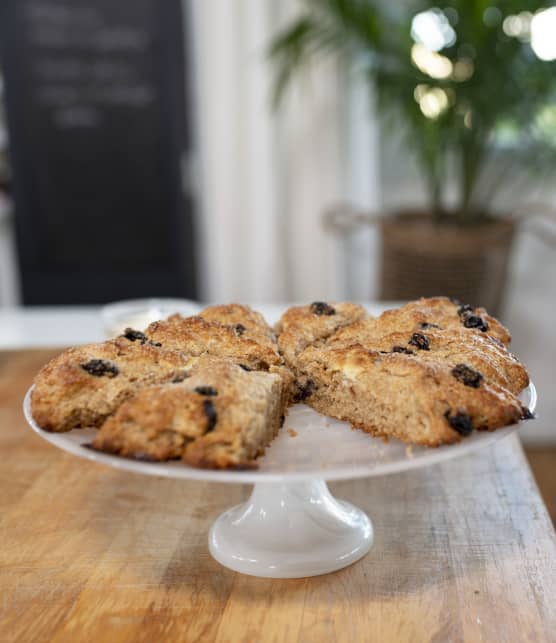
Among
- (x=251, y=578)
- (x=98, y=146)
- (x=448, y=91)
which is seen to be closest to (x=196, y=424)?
(x=251, y=578)

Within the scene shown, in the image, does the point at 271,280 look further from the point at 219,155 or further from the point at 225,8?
the point at 225,8

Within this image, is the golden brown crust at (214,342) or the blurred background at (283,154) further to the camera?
the blurred background at (283,154)

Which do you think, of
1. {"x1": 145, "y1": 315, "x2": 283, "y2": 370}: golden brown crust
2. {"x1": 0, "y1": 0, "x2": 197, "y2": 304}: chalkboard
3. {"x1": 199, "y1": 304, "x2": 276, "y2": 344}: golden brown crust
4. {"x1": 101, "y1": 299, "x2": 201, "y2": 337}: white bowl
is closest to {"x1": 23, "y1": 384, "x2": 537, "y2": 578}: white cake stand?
{"x1": 145, "y1": 315, "x2": 283, "y2": 370}: golden brown crust

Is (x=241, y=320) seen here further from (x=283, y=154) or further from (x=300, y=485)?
(x=283, y=154)

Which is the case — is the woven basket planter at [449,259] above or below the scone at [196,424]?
below

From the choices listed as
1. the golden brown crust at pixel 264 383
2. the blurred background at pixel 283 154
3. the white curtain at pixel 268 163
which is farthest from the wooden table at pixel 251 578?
the white curtain at pixel 268 163

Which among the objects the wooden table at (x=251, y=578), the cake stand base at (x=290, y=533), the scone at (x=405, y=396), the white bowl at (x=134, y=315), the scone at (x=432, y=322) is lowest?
the wooden table at (x=251, y=578)

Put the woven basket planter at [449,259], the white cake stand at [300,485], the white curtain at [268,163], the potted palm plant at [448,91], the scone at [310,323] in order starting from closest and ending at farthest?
the white cake stand at [300,485] < the scone at [310,323] < the potted palm plant at [448,91] < the woven basket planter at [449,259] < the white curtain at [268,163]

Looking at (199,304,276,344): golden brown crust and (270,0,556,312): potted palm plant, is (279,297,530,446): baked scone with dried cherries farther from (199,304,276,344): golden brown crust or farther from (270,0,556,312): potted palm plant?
(270,0,556,312): potted palm plant

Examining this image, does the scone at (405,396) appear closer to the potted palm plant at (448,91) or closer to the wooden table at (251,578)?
the wooden table at (251,578)
